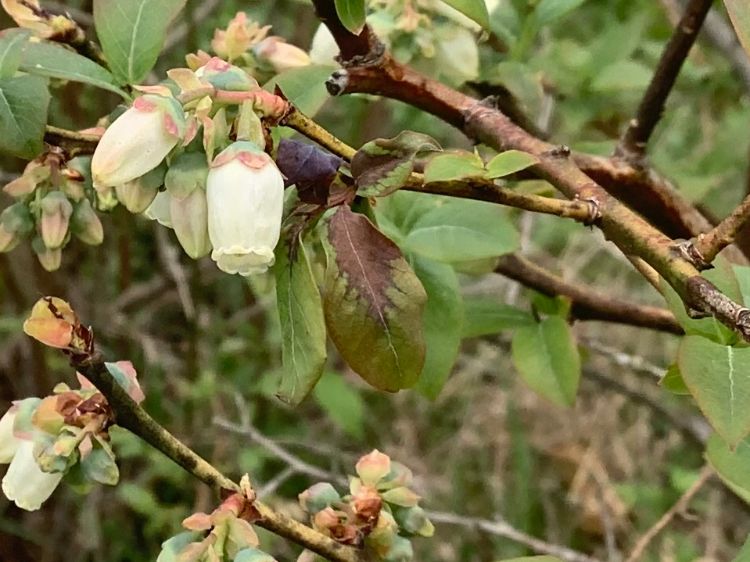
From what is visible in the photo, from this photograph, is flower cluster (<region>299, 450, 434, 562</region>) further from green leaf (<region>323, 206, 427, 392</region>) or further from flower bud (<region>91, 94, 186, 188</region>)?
flower bud (<region>91, 94, 186, 188</region>)

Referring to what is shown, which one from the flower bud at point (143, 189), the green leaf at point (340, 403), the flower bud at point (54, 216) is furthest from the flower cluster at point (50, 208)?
the green leaf at point (340, 403)

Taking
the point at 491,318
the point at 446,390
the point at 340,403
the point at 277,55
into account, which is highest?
the point at 277,55

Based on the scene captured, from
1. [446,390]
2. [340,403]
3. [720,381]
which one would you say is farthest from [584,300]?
[446,390]

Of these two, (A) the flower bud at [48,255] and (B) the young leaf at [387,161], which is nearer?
(B) the young leaf at [387,161]

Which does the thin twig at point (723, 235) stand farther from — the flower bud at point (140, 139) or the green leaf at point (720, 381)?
the flower bud at point (140, 139)

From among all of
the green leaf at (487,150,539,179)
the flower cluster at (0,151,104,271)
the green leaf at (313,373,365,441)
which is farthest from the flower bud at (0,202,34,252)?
the green leaf at (313,373,365,441)

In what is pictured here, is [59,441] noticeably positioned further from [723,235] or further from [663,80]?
[663,80]

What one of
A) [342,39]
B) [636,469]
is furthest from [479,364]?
[342,39]
